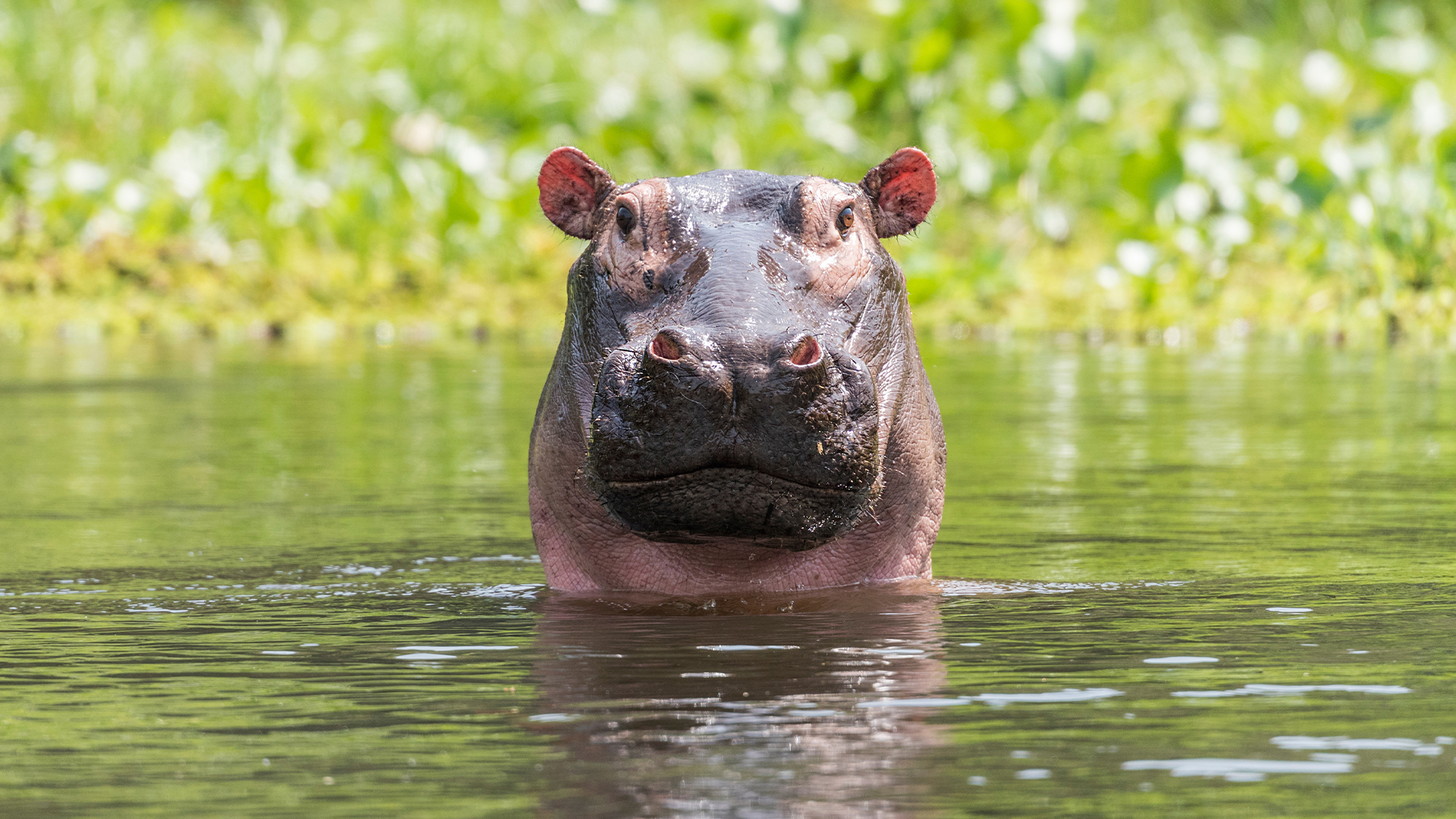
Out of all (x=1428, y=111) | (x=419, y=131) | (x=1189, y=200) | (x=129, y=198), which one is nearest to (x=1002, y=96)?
(x=1189, y=200)

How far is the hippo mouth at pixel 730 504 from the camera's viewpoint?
461cm

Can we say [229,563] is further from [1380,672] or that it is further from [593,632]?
[1380,672]

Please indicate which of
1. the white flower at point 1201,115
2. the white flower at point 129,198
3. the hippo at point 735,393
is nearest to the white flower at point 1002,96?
the white flower at point 1201,115

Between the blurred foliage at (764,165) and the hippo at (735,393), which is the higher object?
the blurred foliage at (764,165)

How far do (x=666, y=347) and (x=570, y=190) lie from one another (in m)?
1.46

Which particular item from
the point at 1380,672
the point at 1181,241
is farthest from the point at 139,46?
the point at 1380,672

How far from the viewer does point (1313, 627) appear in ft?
16.1

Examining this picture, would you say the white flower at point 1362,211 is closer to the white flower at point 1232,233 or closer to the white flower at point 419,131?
the white flower at point 1232,233

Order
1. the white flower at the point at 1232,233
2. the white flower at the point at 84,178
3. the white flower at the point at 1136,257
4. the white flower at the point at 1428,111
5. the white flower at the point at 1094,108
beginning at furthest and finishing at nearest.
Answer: the white flower at the point at 84,178 → the white flower at the point at 1094,108 → the white flower at the point at 1428,111 → the white flower at the point at 1232,233 → the white flower at the point at 1136,257

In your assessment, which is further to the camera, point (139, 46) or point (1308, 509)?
point (139, 46)

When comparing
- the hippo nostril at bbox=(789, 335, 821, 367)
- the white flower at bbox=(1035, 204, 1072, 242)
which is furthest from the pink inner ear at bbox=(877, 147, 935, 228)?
the white flower at bbox=(1035, 204, 1072, 242)

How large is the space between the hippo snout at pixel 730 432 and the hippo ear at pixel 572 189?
1220 mm

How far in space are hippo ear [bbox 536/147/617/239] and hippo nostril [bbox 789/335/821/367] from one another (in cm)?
138

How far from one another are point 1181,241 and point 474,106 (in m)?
7.51
